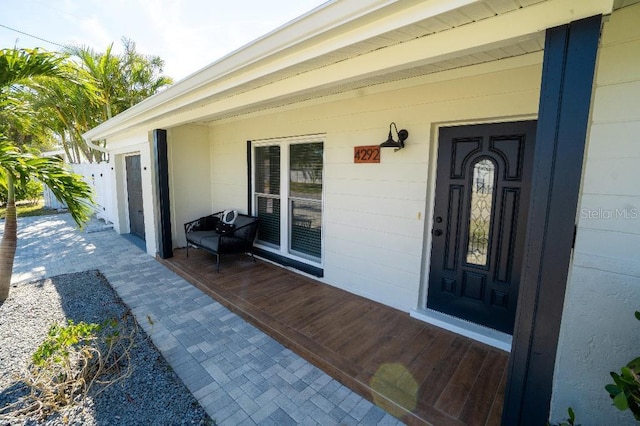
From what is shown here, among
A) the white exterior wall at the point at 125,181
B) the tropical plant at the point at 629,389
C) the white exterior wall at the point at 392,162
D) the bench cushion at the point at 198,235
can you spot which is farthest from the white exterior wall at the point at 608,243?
the white exterior wall at the point at 125,181

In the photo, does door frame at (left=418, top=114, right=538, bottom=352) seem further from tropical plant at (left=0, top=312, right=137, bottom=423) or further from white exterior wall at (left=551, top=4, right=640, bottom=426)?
tropical plant at (left=0, top=312, right=137, bottom=423)

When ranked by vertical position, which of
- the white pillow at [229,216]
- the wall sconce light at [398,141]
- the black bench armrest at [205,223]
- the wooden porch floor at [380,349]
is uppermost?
the wall sconce light at [398,141]

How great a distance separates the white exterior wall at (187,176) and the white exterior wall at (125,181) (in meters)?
0.35

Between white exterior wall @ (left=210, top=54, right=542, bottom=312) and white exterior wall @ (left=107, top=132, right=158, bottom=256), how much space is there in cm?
272

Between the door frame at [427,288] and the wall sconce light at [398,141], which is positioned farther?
the wall sconce light at [398,141]

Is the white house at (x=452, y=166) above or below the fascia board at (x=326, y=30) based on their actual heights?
below

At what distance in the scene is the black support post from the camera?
484cm

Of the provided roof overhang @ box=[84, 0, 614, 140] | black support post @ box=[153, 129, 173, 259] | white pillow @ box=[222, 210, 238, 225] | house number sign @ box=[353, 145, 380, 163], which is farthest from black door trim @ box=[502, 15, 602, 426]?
black support post @ box=[153, 129, 173, 259]

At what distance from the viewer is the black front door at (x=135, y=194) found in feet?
20.6

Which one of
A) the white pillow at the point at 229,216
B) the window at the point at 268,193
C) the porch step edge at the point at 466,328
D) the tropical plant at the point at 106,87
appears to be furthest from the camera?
the tropical plant at the point at 106,87

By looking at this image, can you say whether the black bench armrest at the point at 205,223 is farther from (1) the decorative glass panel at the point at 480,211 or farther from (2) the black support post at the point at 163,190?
(1) the decorative glass panel at the point at 480,211

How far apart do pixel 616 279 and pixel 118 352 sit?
3680mm

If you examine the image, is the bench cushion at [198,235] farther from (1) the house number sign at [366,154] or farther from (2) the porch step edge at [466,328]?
(2) the porch step edge at [466,328]

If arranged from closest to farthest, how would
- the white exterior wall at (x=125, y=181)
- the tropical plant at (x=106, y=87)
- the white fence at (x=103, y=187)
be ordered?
the white exterior wall at (x=125, y=181)
the white fence at (x=103, y=187)
the tropical plant at (x=106, y=87)
